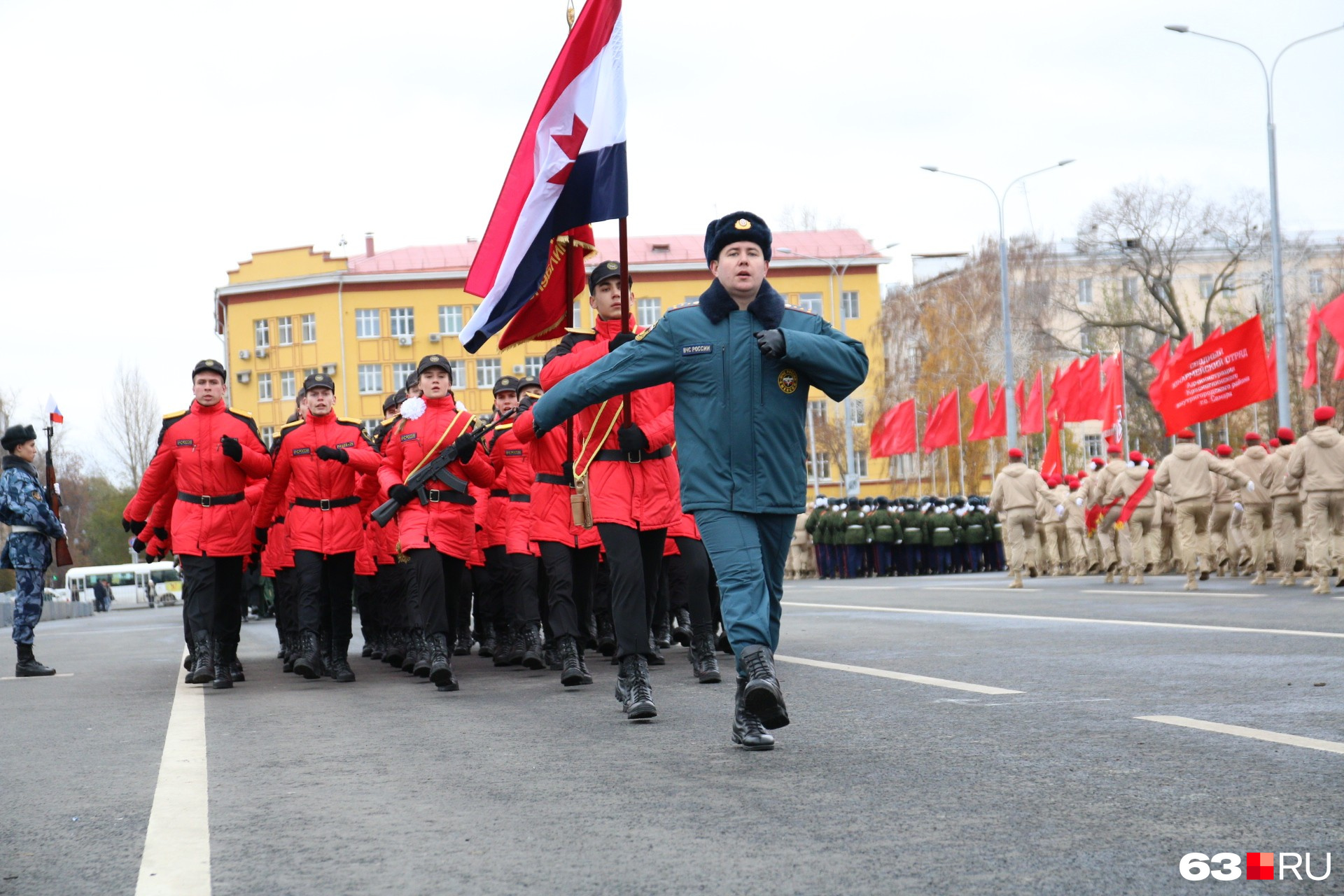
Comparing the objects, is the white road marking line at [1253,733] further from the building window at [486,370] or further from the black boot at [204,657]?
the building window at [486,370]

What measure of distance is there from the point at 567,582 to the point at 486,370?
80569 mm

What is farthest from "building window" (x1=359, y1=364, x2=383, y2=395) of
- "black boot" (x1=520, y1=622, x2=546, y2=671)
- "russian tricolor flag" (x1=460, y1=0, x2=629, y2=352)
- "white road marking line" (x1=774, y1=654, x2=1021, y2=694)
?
"russian tricolor flag" (x1=460, y1=0, x2=629, y2=352)

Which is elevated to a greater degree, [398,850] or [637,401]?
[637,401]

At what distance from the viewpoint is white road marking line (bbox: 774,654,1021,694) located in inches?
311

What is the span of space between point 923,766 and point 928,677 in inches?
129

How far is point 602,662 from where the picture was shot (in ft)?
38.0

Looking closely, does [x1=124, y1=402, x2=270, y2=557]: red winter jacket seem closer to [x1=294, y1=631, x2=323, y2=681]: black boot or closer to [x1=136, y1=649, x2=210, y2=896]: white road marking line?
[x1=294, y1=631, x2=323, y2=681]: black boot

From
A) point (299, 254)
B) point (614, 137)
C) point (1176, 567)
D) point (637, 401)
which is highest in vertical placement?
point (299, 254)

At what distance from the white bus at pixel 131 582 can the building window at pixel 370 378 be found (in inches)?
523

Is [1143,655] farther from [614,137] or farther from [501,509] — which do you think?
[501,509]

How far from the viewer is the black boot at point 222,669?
1062 centimetres

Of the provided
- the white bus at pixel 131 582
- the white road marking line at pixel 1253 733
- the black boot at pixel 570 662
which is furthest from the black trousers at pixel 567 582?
the white bus at pixel 131 582

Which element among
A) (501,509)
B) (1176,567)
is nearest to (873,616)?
(501,509)

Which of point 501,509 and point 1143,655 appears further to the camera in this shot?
point 501,509
